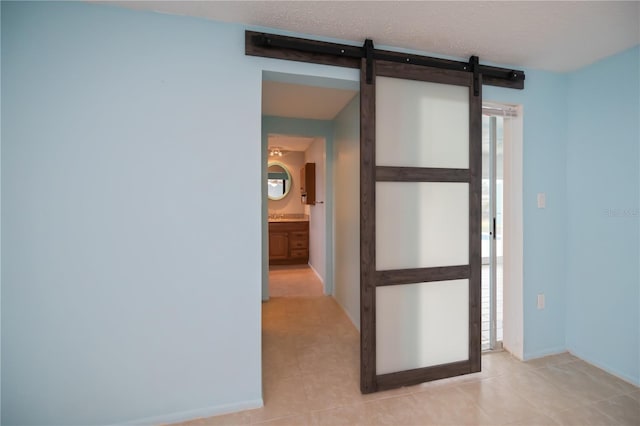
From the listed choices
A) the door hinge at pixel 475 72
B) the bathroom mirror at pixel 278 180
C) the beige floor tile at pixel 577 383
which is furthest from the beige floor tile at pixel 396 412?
the bathroom mirror at pixel 278 180

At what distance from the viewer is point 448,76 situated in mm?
2215

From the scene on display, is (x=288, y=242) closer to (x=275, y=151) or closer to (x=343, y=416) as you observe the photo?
(x=275, y=151)

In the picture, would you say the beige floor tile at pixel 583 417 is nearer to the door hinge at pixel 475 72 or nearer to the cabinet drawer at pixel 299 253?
the door hinge at pixel 475 72

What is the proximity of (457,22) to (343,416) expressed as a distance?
2566 millimetres

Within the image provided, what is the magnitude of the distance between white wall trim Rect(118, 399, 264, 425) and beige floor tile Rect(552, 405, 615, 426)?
1.87 metres

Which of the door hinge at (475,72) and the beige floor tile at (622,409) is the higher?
the door hinge at (475,72)

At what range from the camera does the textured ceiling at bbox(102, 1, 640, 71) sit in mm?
1677

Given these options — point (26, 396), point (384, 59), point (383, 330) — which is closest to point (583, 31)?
point (384, 59)

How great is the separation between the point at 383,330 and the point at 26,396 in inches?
84.5

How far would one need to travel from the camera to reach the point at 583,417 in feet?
5.91

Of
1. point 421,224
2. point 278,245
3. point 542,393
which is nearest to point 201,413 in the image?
point 421,224

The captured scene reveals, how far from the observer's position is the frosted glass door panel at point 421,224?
2.13 meters

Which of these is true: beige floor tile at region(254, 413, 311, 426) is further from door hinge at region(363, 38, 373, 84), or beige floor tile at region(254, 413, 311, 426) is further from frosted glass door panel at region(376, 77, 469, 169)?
door hinge at region(363, 38, 373, 84)

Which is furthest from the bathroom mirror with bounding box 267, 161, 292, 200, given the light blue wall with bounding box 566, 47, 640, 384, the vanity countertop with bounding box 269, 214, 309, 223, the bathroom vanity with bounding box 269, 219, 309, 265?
the light blue wall with bounding box 566, 47, 640, 384
